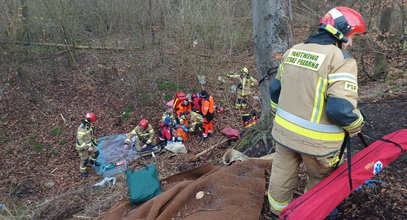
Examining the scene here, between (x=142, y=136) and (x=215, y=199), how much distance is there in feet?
16.0

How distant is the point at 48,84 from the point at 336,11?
35.8 feet

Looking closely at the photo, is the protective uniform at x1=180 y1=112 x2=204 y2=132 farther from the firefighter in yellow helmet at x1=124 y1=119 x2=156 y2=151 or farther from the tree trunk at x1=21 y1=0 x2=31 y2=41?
the tree trunk at x1=21 y1=0 x2=31 y2=41

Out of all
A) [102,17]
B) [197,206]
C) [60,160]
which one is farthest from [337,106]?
[102,17]

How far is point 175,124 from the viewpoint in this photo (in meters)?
8.37

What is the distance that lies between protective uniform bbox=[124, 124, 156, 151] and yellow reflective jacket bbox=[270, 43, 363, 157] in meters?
5.61

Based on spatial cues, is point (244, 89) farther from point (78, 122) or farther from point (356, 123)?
point (356, 123)

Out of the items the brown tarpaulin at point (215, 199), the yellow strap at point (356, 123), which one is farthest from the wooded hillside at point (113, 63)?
the yellow strap at point (356, 123)

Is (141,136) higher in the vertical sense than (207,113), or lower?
lower

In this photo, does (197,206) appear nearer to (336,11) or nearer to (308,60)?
(308,60)

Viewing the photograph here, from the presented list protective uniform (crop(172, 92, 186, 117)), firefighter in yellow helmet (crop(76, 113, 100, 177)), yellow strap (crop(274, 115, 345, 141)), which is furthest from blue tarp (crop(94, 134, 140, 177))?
yellow strap (crop(274, 115, 345, 141))

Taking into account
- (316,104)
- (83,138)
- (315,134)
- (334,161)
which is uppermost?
(316,104)

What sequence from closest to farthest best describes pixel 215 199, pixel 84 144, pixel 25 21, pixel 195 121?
pixel 215 199, pixel 84 144, pixel 195 121, pixel 25 21

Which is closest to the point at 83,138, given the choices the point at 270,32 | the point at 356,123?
the point at 270,32

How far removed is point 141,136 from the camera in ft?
25.6
